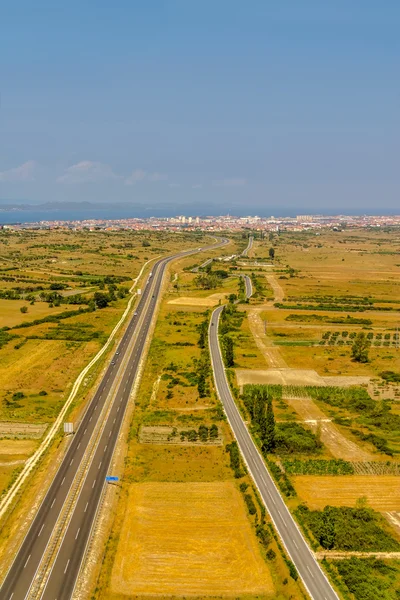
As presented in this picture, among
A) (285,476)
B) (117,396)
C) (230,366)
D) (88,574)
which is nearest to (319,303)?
(230,366)

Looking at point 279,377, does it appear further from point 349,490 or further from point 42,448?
point 42,448

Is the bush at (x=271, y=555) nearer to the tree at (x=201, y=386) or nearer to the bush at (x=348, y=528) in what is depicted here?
the bush at (x=348, y=528)

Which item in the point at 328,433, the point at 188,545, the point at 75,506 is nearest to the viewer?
the point at 188,545

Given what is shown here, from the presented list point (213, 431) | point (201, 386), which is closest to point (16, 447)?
point (213, 431)

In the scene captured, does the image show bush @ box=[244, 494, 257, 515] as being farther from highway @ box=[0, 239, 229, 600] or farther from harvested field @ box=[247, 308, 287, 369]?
harvested field @ box=[247, 308, 287, 369]

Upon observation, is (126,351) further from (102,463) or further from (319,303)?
(319,303)

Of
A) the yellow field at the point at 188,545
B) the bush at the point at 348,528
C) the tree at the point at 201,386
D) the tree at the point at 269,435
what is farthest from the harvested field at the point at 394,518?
the tree at the point at 201,386
